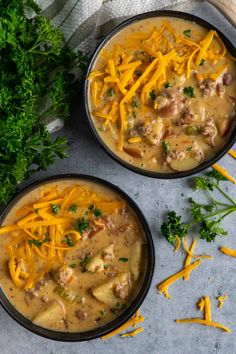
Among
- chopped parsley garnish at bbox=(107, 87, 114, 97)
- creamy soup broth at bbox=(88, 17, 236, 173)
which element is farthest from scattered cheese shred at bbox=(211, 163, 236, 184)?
chopped parsley garnish at bbox=(107, 87, 114, 97)

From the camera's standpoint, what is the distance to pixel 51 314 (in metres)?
4.23

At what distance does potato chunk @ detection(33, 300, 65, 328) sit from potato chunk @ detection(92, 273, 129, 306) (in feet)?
0.85

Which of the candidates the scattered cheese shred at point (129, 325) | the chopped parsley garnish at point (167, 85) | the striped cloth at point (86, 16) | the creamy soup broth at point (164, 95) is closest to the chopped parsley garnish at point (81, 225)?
the creamy soup broth at point (164, 95)

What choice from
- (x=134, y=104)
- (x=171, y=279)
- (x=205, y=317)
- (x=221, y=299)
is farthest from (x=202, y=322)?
(x=134, y=104)

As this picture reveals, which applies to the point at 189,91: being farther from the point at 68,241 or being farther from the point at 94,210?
the point at 68,241

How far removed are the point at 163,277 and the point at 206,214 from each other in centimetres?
57

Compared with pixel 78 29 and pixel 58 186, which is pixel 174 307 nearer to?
pixel 58 186

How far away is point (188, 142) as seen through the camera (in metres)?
4.20

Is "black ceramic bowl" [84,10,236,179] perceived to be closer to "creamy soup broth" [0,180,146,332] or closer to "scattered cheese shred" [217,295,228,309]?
"creamy soup broth" [0,180,146,332]

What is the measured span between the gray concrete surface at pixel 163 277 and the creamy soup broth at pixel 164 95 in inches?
16.3

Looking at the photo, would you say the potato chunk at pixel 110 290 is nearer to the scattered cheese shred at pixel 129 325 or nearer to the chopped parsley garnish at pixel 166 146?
the scattered cheese shred at pixel 129 325

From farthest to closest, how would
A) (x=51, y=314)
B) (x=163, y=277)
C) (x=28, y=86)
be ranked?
(x=163, y=277), (x=51, y=314), (x=28, y=86)

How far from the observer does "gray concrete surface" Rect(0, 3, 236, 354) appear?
459 centimetres

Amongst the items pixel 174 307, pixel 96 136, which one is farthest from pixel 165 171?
pixel 174 307
